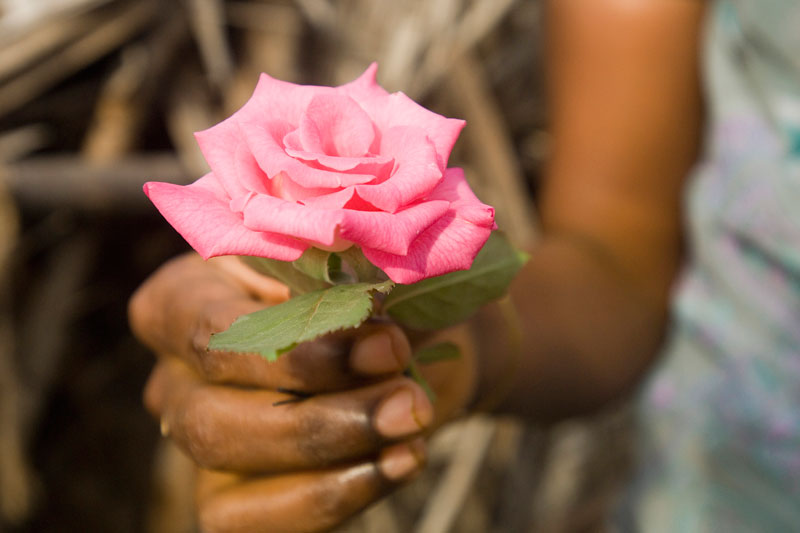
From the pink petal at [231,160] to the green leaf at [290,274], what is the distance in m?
0.05

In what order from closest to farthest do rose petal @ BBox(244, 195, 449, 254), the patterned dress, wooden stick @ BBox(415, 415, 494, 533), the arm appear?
rose petal @ BBox(244, 195, 449, 254) → the patterned dress → the arm → wooden stick @ BBox(415, 415, 494, 533)

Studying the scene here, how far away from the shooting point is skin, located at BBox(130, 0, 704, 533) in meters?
0.41

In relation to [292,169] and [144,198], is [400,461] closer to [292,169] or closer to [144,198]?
[292,169]

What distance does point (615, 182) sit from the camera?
1.07 m

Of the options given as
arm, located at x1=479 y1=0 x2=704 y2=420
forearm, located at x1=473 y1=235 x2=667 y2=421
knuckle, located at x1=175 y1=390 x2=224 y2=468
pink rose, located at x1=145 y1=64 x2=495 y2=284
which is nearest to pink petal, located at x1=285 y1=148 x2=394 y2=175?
pink rose, located at x1=145 y1=64 x2=495 y2=284

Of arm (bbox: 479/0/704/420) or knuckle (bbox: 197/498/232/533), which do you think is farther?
arm (bbox: 479/0/704/420)

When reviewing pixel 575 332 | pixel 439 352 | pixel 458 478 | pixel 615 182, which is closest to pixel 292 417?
pixel 439 352

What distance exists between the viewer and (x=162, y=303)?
53 centimetres

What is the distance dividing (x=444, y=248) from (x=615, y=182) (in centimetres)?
85

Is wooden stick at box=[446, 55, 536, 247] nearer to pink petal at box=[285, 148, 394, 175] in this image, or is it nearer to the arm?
the arm

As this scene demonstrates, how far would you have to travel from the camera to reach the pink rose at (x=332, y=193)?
11.0 inches

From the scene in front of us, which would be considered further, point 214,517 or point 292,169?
point 214,517

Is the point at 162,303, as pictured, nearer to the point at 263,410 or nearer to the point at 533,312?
the point at 263,410

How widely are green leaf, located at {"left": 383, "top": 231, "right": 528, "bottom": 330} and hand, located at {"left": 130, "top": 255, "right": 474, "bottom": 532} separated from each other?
17 millimetres
